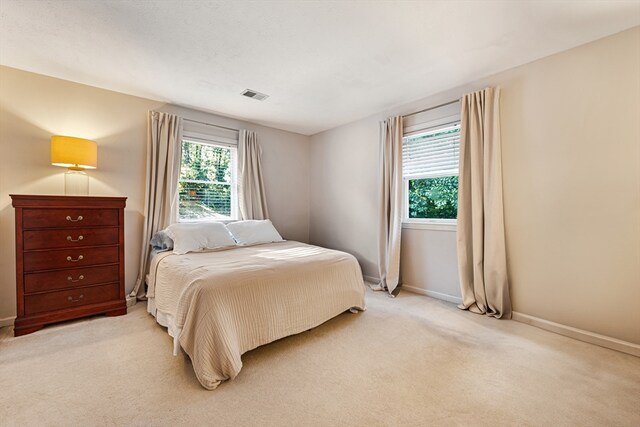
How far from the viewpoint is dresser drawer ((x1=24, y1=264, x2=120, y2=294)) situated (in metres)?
2.34

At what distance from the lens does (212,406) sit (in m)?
1.50

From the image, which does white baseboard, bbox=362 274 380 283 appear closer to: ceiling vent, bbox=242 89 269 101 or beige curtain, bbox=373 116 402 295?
beige curtain, bbox=373 116 402 295

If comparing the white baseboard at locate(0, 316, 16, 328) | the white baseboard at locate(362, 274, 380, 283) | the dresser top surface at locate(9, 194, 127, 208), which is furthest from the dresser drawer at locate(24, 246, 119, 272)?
the white baseboard at locate(362, 274, 380, 283)

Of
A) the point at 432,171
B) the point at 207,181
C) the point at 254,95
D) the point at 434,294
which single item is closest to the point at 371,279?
the point at 434,294

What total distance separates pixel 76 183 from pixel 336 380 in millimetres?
3182

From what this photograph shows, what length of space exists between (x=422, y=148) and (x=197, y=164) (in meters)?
2.99

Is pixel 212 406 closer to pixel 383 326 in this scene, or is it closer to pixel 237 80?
pixel 383 326

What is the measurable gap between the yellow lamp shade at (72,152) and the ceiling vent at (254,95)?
1.62m

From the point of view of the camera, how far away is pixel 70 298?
8.23 ft

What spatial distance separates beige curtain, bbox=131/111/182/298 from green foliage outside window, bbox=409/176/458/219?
3.03m

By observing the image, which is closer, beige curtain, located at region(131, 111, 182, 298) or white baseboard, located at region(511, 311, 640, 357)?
white baseboard, located at region(511, 311, 640, 357)

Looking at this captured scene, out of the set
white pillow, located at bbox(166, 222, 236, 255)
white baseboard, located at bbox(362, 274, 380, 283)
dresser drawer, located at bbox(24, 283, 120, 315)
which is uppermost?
white pillow, located at bbox(166, 222, 236, 255)

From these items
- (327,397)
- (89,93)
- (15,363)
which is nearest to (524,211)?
(327,397)

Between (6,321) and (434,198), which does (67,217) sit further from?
(434,198)
